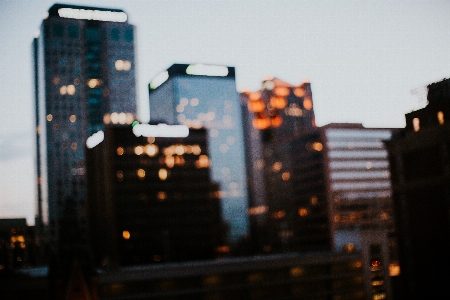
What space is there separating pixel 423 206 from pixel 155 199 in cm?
9552

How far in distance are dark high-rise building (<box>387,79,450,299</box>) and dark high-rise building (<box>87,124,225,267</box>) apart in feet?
280

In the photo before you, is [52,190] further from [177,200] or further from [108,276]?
[108,276]

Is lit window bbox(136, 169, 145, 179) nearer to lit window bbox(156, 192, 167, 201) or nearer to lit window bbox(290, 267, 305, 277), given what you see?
lit window bbox(156, 192, 167, 201)

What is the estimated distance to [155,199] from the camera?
515 ft

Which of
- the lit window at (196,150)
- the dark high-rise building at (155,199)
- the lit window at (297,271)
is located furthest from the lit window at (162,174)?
the lit window at (297,271)

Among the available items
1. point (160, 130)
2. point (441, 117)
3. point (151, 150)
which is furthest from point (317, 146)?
point (441, 117)

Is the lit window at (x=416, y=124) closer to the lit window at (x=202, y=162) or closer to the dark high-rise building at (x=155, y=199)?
the dark high-rise building at (x=155, y=199)

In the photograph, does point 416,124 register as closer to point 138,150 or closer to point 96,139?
point 138,150

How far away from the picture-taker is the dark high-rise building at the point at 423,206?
6925cm

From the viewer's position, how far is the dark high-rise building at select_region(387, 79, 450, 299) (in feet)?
227

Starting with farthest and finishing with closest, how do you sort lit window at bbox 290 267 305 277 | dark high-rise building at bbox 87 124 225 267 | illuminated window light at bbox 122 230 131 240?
dark high-rise building at bbox 87 124 225 267 < illuminated window light at bbox 122 230 131 240 < lit window at bbox 290 267 305 277

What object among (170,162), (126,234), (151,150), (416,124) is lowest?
(126,234)

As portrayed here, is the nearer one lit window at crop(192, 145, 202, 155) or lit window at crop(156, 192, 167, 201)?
lit window at crop(156, 192, 167, 201)

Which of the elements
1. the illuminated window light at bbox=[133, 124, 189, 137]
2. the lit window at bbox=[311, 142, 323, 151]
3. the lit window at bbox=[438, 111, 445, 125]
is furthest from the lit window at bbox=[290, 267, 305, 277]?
the lit window at bbox=[311, 142, 323, 151]
